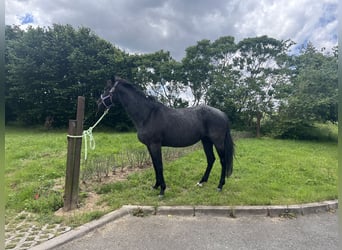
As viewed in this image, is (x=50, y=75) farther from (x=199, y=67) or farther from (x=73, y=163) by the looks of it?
(x=73, y=163)

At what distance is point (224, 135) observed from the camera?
4520mm

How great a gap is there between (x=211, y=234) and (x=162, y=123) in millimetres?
1912

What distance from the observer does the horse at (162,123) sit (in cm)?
410

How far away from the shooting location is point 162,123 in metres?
4.18

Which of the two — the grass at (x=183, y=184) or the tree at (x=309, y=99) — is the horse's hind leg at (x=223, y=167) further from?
the tree at (x=309, y=99)

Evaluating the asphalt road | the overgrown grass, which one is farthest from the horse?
the asphalt road

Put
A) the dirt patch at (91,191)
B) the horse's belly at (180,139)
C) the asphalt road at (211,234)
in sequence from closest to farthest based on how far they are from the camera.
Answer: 1. the asphalt road at (211,234)
2. the dirt patch at (91,191)
3. the horse's belly at (180,139)

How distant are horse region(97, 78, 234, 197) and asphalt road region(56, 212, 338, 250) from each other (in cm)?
93

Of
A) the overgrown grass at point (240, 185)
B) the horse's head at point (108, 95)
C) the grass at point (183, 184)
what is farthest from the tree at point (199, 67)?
the horse's head at point (108, 95)

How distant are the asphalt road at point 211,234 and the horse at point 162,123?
0.93 m

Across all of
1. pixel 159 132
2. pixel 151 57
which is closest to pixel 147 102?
pixel 159 132

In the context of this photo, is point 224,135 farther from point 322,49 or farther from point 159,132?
point 322,49

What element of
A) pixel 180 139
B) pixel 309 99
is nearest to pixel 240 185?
pixel 180 139

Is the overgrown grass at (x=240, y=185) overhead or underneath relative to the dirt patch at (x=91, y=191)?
overhead
